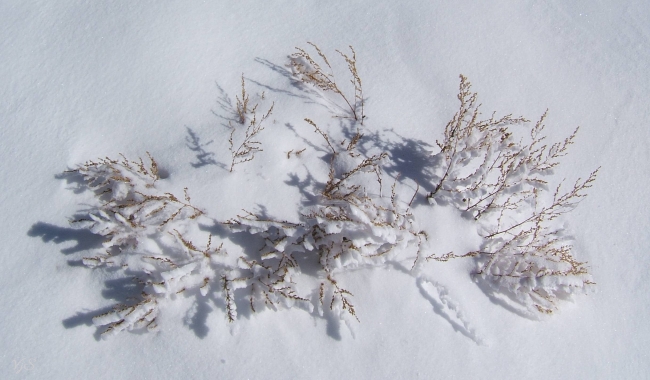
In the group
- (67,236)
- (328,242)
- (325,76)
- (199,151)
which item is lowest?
(328,242)

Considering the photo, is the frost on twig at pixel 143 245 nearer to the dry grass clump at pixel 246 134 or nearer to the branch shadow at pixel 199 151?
the branch shadow at pixel 199 151

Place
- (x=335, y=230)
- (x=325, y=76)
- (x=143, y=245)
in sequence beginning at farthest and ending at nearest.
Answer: (x=325, y=76) < (x=143, y=245) < (x=335, y=230)

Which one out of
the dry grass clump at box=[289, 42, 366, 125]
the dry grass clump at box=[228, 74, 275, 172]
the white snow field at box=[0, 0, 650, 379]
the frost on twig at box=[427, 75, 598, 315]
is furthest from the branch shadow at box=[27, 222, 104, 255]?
the frost on twig at box=[427, 75, 598, 315]

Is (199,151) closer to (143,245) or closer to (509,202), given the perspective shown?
(143,245)

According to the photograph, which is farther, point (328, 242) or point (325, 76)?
point (325, 76)

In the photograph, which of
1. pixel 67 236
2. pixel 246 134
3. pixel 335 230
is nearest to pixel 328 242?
pixel 335 230

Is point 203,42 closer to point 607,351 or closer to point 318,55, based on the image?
point 318,55

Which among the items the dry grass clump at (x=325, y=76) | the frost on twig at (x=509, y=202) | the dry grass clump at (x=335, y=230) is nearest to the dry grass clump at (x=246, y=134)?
the dry grass clump at (x=335, y=230)
